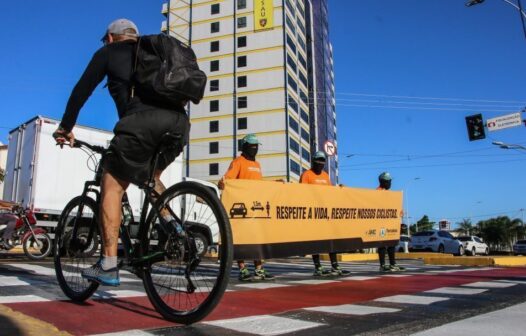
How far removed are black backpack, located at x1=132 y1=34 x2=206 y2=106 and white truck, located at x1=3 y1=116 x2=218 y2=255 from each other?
33.4ft

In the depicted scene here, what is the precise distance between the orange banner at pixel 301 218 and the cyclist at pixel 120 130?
3094 mm

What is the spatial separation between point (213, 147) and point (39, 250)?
52.3 metres

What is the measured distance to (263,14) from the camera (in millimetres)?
65875

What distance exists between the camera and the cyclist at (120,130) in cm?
A: 312

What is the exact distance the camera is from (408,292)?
5.09 m

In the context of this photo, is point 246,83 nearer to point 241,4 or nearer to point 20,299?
point 241,4

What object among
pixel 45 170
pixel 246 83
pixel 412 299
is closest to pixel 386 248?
pixel 412 299

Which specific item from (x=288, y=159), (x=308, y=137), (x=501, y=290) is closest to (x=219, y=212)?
(x=501, y=290)

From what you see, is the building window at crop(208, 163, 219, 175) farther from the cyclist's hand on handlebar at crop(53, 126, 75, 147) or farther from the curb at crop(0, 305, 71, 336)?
the curb at crop(0, 305, 71, 336)

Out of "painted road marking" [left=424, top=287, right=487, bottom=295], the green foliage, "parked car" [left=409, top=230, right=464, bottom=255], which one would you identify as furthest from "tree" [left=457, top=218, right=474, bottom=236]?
"painted road marking" [left=424, top=287, right=487, bottom=295]

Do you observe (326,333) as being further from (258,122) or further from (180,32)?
(180,32)

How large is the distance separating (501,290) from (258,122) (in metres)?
58.0

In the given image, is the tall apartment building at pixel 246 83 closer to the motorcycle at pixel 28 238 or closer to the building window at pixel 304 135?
the building window at pixel 304 135

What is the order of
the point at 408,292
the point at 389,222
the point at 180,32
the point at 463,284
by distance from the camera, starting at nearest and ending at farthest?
1. the point at 408,292
2. the point at 463,284
3. the point at 389,222
4. the point at 180,32
